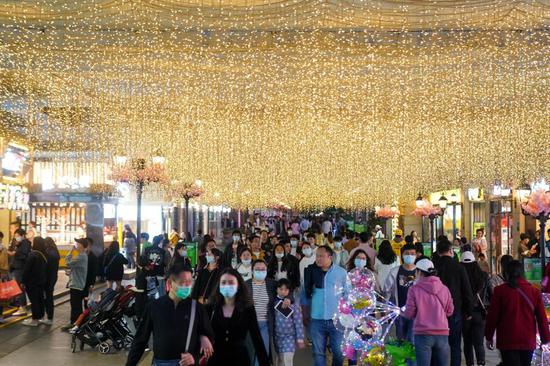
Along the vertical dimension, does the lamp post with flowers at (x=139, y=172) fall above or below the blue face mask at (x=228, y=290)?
above

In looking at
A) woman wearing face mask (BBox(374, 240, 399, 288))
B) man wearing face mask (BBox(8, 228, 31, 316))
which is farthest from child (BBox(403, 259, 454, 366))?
man wearing face mask (BBox(8, 228, 31, 316))

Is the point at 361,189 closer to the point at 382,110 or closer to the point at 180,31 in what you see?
the point at 382,110

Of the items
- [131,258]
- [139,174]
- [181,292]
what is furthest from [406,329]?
[131,258]

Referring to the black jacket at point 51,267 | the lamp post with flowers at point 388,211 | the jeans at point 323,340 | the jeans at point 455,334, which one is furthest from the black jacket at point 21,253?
the lamp post with flowers at point 388,211

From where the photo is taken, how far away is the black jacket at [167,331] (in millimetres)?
5285

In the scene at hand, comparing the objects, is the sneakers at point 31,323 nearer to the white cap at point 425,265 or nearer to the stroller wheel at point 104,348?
the stroller wheel at point 104,348

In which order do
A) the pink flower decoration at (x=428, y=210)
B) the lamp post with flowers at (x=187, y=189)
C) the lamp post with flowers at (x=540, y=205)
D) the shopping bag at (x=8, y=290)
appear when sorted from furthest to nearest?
the pink flower decoration at (x=428, y=210), the lamp post with flowers at (x=187, y=189), the lamp post with flowers at (x=540, y=205), the shopping bag at (x=8, y=290)

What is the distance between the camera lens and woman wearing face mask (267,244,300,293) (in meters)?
10.6

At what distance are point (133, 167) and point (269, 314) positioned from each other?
10.4 meters

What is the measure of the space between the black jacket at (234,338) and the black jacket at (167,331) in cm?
47

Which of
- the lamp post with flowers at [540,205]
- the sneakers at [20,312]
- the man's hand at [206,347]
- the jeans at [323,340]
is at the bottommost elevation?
the sneakers at [20,312]

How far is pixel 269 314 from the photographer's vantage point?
8086mm

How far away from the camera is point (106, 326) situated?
35.9ft

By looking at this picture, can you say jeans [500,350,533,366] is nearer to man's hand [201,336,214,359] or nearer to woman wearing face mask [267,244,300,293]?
man's hand [201,336,214,359]
